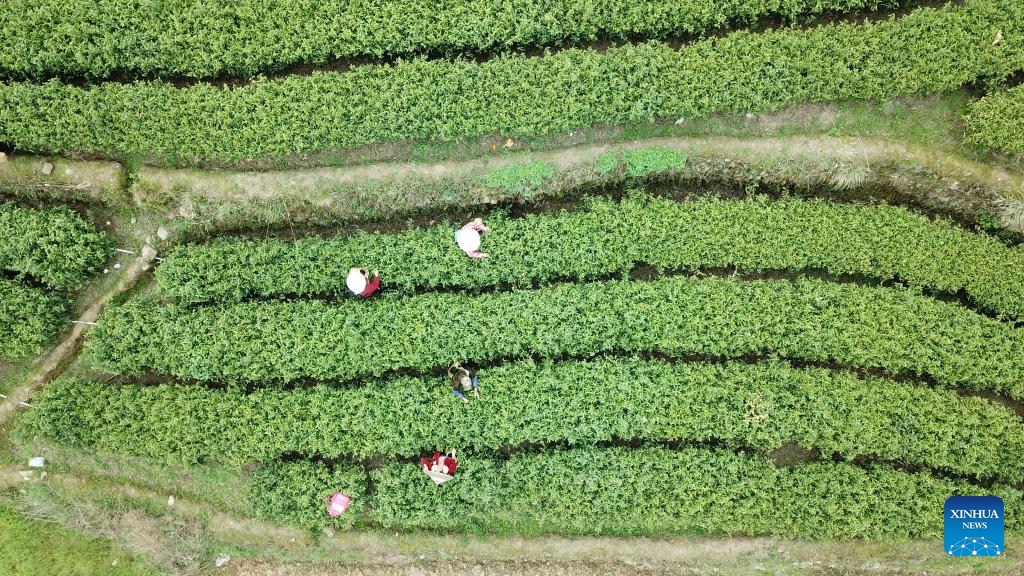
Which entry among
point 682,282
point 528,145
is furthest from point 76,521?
point 682,282

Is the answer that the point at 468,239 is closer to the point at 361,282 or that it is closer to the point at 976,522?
the point at 361,282

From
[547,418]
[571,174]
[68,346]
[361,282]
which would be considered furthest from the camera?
[68,346]

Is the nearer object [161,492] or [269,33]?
[269,33]

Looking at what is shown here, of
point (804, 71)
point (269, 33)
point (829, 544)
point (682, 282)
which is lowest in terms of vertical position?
point (829, 544)

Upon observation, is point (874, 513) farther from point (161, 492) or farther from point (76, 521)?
point (76, 521)

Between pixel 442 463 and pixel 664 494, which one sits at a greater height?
pixel 664 494

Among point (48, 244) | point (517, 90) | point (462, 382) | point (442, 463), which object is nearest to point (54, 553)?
point (48, 244)

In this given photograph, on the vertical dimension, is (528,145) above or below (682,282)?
above
